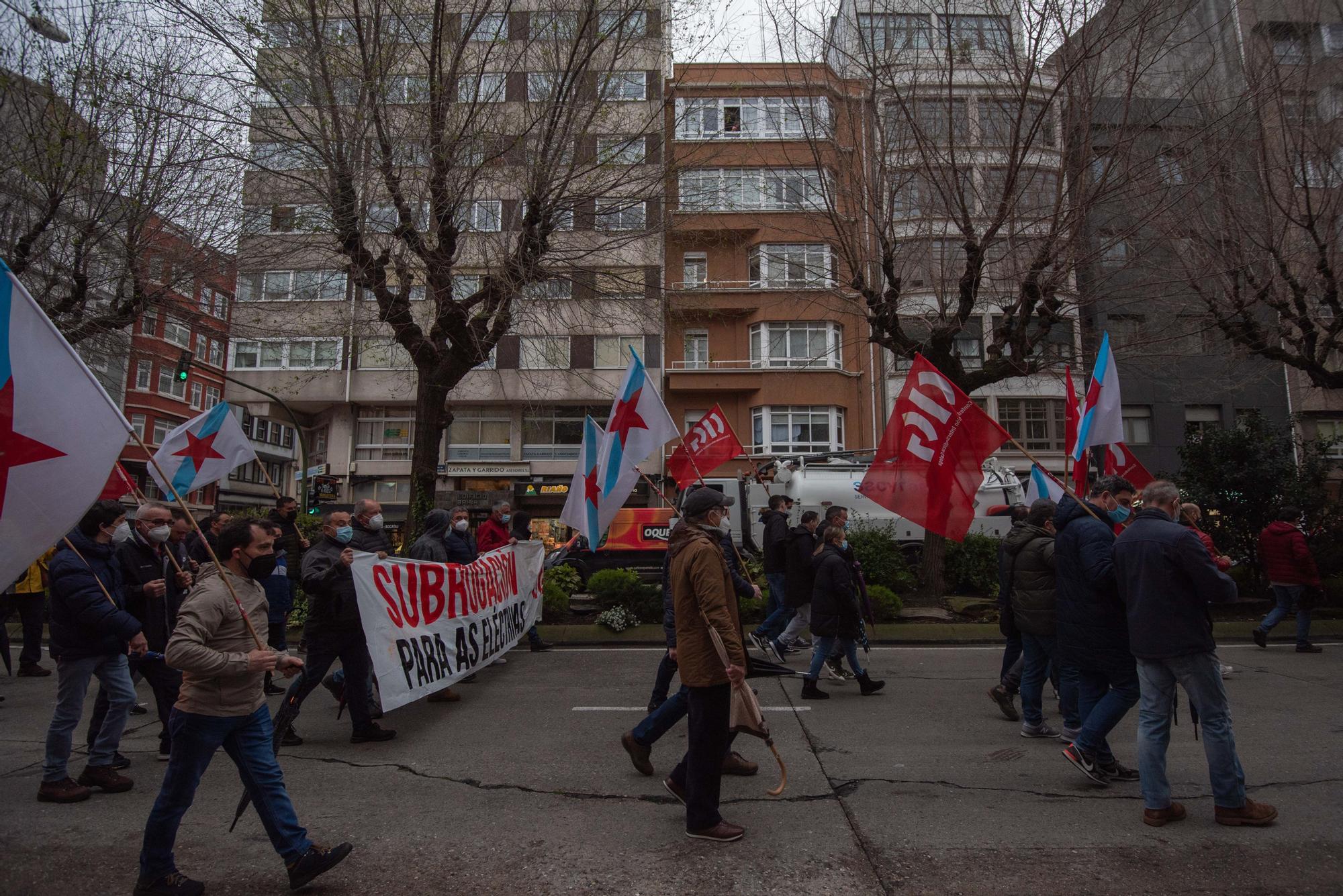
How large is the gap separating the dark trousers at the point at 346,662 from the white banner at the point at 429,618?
0.58 ft

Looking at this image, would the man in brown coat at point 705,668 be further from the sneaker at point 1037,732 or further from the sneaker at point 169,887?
the sneaker at point 1037,732

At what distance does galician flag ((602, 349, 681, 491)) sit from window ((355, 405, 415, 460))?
84.8ft

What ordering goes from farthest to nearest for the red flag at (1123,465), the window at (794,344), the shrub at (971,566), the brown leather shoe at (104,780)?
1. the window at (794,344)
2. the shrub at (971,566)
3. the red flag at (1123,465)
4. the brown leather shoe at (104,780)

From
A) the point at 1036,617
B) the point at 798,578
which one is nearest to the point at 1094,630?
the point at 1036,617

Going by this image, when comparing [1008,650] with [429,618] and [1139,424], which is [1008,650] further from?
[1139,424]

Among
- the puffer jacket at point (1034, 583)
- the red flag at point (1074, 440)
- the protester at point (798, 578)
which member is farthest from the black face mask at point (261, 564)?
the protester at point (798, 578)

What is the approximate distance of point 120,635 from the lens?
5133mm

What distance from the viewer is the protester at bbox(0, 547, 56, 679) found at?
909 centimetres

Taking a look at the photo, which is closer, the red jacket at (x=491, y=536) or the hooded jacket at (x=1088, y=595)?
the hooded jacket at (x=1088, y=595)

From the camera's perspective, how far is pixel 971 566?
13.8m

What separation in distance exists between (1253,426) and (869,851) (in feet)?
42.4

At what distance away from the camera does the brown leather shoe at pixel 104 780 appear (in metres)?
5.11

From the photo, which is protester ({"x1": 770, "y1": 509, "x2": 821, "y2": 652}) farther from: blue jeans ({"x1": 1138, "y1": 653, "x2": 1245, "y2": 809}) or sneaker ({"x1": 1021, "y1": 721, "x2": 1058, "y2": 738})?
blue jeans ({"x1": 1138, "y1": 653, "x2": 1245, "y2": 809})

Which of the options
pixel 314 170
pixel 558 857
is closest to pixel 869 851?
pixel 558 857
